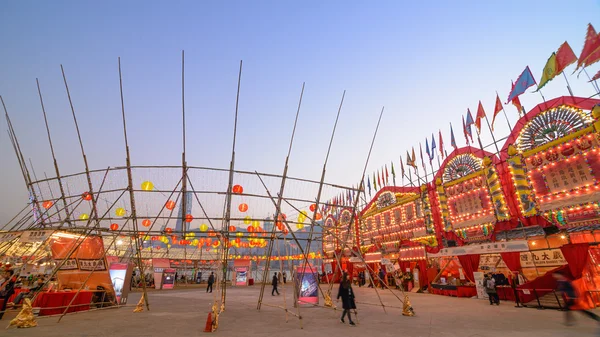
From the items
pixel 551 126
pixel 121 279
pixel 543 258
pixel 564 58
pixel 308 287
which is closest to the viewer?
pixel 564 58

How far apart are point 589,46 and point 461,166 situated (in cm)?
Answer: 1033

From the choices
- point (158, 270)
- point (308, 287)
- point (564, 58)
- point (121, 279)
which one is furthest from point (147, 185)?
point (158, 270)

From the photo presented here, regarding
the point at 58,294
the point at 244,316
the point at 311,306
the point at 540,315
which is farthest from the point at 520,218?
the point at 58,294

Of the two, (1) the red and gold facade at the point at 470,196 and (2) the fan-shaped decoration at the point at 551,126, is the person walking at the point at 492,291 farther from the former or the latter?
(2) the fan-shaped decoration at the point at 551,126

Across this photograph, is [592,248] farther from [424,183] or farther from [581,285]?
→ [424,183]

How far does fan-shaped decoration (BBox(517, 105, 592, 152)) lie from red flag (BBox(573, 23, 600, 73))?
2.86 metres

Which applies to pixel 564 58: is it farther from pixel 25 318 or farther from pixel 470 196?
pixel 25 318

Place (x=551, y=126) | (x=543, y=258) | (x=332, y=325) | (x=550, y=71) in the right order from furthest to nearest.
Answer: (x=551, y=126) < (x=543, y=258) < (x=550, y=71) < (x=332, y=325)

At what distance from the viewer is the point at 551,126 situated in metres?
17.0

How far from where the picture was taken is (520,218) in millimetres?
17938

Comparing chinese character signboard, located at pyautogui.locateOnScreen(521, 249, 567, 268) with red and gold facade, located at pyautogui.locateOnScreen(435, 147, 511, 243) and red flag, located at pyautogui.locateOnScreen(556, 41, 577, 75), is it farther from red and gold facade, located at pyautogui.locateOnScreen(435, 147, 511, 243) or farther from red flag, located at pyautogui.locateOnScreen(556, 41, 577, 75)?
red flag, located at pyautogui.locateOnScreen(556, 41, 577, 75)

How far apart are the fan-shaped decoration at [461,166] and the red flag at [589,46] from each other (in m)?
8.17

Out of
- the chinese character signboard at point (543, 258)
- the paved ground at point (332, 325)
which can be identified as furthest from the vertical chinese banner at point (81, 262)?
the chinese character signboard at point (543, 258)

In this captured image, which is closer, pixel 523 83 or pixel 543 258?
pixel 543 258
